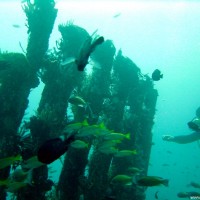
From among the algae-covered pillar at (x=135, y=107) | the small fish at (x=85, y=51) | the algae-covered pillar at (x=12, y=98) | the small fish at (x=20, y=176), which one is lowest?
the small fish at (x=20, y=176)

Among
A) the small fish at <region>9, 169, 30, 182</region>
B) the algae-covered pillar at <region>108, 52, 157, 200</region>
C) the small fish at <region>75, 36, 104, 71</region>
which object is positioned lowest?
the small fish at <region>9, 169, 30, 182</region>

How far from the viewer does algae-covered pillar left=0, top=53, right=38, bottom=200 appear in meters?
10.4

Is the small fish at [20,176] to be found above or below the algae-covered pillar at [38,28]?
below

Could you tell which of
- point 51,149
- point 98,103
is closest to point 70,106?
point 98,103

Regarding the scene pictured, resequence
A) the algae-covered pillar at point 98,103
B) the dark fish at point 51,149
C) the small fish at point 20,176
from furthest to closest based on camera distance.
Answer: the algae-covered pillar at point 98,103 → the small fish at point 20,176 → the dark fish at point 51,149

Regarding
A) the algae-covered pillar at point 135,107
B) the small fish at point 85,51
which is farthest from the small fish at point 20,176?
the algae-covered pillar at point 135,107

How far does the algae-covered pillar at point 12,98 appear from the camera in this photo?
1042cm

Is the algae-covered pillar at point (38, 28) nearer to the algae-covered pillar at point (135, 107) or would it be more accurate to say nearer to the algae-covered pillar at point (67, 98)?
the algae-covered pillar at point (67, 98)

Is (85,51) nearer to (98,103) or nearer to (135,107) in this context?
(98,103)

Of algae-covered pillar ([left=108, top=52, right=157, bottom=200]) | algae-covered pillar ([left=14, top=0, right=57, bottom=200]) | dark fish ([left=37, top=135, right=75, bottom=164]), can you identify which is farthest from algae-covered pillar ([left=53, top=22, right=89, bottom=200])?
dark fish ([left=37, top=135, right=75, bottom=164])

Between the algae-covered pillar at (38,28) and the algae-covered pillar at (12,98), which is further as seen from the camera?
the algae-covered pillar at (38,28)

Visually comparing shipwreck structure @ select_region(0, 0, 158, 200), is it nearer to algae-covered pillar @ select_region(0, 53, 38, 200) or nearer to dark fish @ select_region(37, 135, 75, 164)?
algae-covered pillar @ select_region(0, 53, 38, 200)

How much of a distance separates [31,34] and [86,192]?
7767 millimetres

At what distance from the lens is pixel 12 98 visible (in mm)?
11219
